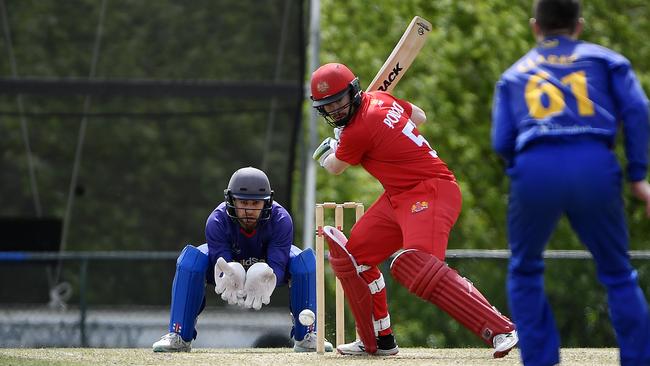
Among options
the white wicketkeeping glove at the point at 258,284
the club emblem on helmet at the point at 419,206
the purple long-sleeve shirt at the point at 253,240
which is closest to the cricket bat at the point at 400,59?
the purple long-sleeve shirt at the point at 253,240

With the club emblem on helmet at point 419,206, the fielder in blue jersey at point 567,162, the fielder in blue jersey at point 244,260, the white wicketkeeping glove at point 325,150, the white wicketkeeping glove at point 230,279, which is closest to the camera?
the fielder in blue jersey at point 567,162

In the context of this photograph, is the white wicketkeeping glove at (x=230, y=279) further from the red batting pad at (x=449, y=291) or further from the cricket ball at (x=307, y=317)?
the red batting pad at (x=449, y=291)

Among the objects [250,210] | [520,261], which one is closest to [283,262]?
[250,210]

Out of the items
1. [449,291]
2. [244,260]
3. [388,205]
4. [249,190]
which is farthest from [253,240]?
[449,291]

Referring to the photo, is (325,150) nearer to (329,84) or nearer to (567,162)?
(329,84)

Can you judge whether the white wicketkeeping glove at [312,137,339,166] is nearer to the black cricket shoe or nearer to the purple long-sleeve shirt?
the purple long-sleeve shirt

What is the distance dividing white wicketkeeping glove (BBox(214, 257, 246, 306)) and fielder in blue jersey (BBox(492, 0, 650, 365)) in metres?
2.12

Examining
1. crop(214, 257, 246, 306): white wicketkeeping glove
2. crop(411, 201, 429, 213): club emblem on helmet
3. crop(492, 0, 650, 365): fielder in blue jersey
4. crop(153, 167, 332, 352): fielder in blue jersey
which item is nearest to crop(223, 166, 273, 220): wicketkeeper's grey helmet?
crop(153, 167, 332, 352): fielder in blue jersey

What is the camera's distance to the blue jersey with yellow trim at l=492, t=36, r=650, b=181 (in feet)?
14.4

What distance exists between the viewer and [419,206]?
5.88 meters

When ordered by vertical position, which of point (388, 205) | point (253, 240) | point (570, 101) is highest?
point (570, 101)

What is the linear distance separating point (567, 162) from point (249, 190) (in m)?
2.73

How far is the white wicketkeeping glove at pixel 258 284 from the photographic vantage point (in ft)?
21.0

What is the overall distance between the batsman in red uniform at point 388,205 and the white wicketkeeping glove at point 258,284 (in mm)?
486
